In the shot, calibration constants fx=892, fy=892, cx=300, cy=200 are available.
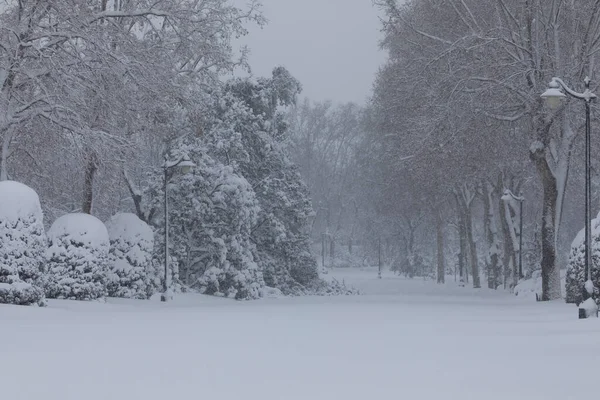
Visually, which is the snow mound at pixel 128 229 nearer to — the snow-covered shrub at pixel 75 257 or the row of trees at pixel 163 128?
the row of trees at pixel 163 128

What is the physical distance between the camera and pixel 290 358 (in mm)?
11406

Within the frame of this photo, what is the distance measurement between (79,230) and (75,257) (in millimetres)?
731

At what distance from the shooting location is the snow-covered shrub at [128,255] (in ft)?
91.9

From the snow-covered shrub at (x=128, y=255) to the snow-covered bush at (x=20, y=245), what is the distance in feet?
25.0

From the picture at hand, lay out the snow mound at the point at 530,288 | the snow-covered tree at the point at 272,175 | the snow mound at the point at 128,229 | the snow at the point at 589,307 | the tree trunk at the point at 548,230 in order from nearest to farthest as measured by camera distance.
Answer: the snow at the point at 589,307 → the snow mound at the point at 128,229 → the tree trunk at the point at 548,230 → the snow mound at the point at 530,288 → the snow-covered tree at the point at 272,175

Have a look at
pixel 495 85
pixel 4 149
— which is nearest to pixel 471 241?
pixel 495 85

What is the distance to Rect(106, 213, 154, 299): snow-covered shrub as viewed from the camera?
91.9 feet

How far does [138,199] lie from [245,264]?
5479mm

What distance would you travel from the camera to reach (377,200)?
208 ft

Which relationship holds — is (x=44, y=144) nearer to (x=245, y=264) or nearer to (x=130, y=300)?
(x=130, y=300)

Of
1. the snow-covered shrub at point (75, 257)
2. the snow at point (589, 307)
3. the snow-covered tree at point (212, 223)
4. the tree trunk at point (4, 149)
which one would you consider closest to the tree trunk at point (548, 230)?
the snow at point (589, 307)

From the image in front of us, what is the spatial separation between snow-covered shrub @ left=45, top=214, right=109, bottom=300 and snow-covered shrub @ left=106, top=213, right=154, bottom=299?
3859mm

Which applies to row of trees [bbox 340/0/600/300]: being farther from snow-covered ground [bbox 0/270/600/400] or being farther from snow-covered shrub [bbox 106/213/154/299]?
snow-covered ground [bbox 0/270/600/400]

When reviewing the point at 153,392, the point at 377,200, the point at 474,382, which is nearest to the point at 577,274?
the point at 474,382
